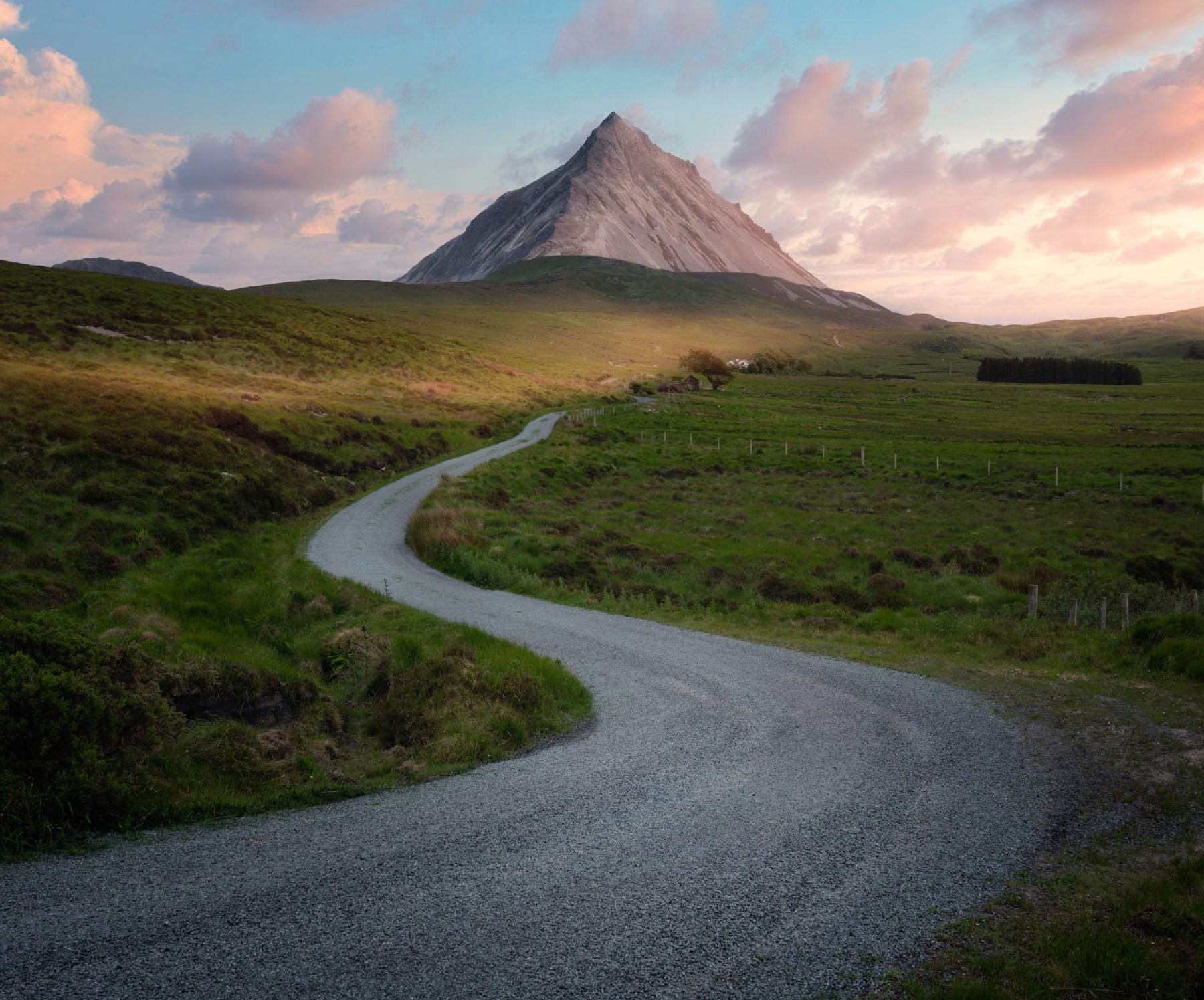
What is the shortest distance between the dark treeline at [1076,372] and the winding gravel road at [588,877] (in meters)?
210

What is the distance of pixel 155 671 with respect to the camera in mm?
11992

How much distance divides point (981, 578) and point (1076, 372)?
197 m

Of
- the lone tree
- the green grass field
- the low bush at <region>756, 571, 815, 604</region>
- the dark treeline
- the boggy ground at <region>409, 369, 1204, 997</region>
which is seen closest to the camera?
the boggy ground at <region>409, 369, 1204, 997</region>

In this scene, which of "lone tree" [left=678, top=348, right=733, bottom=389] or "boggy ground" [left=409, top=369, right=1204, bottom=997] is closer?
"boggy ground" [left=409, top=369, right=1204, bottom=997]

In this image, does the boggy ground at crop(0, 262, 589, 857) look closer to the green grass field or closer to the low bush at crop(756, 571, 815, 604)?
the green grass field

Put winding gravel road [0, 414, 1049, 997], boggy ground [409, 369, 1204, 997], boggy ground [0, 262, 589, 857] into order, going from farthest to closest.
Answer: boggy ground [0, 262, 589, 857] → boggy ground [409, 369, 1204, 997] → winding gravel road [0, 414, 1049, 997]

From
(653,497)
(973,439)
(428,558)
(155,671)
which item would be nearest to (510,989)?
(155,671)

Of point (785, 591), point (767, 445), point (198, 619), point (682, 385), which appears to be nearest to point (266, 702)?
point (198, 619)

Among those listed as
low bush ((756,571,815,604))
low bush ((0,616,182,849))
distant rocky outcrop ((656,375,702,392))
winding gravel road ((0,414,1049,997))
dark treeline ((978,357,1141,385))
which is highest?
dark treeline ((978,357,1141,385))

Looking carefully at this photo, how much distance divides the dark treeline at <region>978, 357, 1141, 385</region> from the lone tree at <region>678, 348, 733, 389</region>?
9686 centimetres

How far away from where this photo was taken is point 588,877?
8367 millimetres

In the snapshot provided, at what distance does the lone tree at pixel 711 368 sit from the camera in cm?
14350

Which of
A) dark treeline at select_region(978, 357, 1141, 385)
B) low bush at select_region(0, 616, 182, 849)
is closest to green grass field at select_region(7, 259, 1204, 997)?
low bush at select_region(0, 616, 182, 849)

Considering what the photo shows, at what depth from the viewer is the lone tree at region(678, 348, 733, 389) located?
144 m
